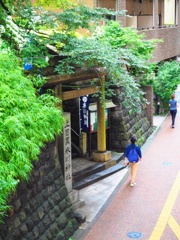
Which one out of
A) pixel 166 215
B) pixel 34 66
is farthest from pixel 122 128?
pixel 34 66

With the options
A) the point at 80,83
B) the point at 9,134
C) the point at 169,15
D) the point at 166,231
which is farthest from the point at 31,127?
the point at 169,15

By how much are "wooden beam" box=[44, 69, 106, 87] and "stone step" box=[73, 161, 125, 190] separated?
3376 millimetres

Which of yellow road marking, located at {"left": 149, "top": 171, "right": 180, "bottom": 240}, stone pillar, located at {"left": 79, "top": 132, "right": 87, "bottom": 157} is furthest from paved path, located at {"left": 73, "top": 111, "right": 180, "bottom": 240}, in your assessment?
stone pillar, located at {"left": 79, "top": 132, "right": 87, "bottom": 157}

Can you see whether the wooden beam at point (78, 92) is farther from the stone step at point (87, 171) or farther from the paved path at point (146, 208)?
the paved path at point (146, 208)

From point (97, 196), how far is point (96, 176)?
59.7 inches

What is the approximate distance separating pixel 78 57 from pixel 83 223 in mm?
4383

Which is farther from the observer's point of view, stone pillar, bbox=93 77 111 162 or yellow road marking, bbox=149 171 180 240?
stone pillar, bbox=93 77 111 162

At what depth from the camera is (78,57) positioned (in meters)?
12.0

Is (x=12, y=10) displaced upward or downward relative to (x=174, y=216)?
upward

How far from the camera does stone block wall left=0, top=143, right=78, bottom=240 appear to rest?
29.1 ft

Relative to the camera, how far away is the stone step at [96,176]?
1434cm

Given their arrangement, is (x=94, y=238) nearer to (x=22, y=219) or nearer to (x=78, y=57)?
(x=22, y=219)

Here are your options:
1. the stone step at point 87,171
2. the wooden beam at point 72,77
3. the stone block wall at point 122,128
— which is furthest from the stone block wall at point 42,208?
the stone block wall at point 122,128

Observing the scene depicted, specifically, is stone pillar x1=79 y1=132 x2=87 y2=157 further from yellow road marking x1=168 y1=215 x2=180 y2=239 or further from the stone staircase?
yellow road marking x1=168 y1=215 x2=180 y2=239
